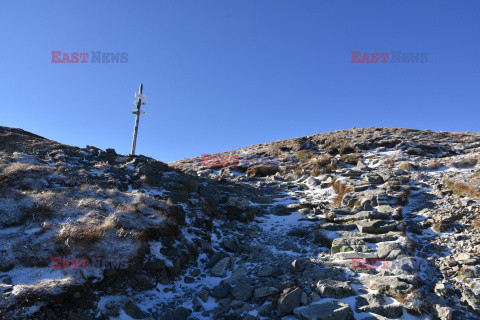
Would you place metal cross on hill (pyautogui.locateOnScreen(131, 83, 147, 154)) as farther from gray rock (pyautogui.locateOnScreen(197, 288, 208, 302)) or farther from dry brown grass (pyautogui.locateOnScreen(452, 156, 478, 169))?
dry brown grass (pyautogui.locateOnScreen(452, 156, 478, 169))

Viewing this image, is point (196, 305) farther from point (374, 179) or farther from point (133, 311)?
point (374, 179)

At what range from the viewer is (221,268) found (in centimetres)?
823

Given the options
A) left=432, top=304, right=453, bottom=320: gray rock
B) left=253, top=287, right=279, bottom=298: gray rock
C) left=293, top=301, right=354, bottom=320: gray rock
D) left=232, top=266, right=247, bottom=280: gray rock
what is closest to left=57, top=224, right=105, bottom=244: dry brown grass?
left=232, top=266, right=247, bottom=280: gray rock

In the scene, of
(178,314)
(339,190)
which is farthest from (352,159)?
(178,314)

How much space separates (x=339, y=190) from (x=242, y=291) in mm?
10780

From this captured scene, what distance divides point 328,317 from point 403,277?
290 cm

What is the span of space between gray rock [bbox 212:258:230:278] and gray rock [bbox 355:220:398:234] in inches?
224

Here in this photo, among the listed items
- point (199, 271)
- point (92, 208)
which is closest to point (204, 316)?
point (199, 271)

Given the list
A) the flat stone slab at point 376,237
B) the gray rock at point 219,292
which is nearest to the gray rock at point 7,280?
the gray rock at point 219,292

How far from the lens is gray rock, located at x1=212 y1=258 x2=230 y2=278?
26.3ft

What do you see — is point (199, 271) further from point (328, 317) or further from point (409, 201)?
point (409, 201)

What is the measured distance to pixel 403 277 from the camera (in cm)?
687

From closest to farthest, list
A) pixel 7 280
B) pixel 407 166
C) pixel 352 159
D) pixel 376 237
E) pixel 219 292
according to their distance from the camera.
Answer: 1. pixel 7 280
2. pixel 219 292
3. pixel 376 237
4. pixel 407 166
5. pixel 352 159

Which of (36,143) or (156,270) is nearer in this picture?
(156,270)
